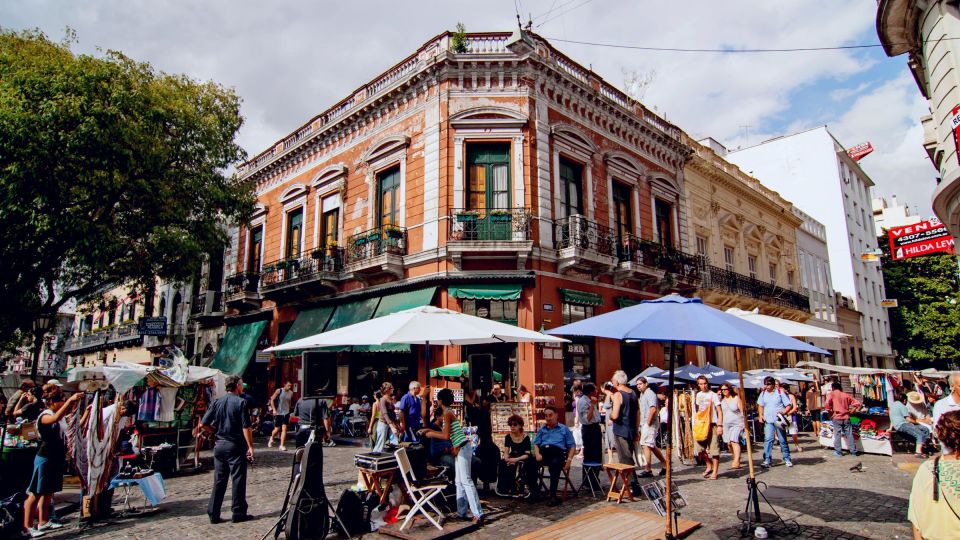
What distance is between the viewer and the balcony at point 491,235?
566 inches

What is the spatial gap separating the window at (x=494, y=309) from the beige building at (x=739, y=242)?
31.1 ft

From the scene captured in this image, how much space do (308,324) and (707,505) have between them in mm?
14368

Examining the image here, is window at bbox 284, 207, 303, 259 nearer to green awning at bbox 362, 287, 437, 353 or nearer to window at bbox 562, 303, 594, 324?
green awning at bbox 362, 287, 437, 353

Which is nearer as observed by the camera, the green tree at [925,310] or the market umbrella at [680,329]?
the market umbrella at [680,329]

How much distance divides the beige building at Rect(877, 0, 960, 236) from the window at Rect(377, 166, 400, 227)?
13.7m

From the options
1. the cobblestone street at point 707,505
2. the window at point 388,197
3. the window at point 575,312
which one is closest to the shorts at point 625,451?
the cobblestone street at point 707,505

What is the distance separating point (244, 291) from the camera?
70.3ft

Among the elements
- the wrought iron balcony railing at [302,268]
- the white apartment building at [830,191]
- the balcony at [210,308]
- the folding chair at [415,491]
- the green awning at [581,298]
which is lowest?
the folding chair at [415,491]

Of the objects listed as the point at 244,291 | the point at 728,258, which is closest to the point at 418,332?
the point at 244,291

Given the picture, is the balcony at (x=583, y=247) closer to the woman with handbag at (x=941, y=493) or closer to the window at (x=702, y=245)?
the window at (x=702, y=245)

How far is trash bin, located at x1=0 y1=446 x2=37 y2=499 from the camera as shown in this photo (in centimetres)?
713

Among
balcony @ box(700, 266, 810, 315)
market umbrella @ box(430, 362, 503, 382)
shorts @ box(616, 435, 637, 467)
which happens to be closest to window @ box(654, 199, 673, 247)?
balcony @ box(700, 266, 810, 315)

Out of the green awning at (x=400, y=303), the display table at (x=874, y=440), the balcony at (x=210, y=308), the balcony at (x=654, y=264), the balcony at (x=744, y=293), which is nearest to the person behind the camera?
the display table at (x=874, y=440)

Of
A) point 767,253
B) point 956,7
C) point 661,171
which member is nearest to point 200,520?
point 956,7
